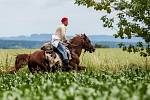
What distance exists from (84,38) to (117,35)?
1.65 meters

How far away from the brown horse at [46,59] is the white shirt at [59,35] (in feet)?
1.98

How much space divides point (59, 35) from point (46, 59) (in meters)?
1.34

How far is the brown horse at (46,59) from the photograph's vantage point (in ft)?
81.7

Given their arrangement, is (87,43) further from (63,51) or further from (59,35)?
(59,35)

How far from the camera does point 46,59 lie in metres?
24.8

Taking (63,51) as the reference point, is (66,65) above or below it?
below

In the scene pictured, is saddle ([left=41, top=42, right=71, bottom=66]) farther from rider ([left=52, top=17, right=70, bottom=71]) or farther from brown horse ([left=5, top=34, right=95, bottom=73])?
rider ([left=52, top=17, right=70, bottom=71])

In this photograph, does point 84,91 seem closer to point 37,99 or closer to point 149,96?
point 37,99

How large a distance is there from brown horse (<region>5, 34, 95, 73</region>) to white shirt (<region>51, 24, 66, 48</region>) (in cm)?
60

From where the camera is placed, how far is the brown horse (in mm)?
24906

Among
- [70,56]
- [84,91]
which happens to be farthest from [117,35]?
[84,91]

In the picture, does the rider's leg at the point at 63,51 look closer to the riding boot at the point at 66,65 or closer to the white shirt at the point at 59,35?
the riding boot at the point at 66,65

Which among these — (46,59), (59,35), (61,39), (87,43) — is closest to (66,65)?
(46,59)

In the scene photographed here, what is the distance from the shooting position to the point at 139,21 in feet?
87.1
